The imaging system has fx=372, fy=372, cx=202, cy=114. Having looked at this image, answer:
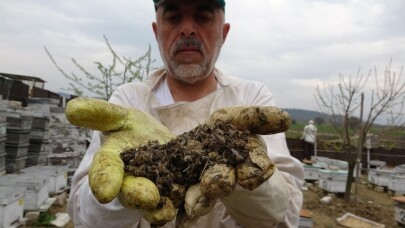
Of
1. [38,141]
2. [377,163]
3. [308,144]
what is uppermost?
[308,144]

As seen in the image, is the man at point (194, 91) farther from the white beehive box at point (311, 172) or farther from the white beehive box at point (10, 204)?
the white beehive box at point (311, 172)

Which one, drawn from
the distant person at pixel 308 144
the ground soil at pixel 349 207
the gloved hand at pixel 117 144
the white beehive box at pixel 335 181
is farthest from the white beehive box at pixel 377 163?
the gloved hand at pixel 117 144

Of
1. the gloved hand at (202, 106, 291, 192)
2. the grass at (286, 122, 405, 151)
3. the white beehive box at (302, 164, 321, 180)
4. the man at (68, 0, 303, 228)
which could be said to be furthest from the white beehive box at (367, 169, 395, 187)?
the gloved hand at (202, 106, 291, 192)

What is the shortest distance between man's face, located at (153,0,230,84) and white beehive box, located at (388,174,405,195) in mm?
11337

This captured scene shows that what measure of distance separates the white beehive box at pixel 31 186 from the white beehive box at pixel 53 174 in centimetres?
43

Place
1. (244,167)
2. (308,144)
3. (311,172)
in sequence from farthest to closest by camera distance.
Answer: (308,144), (311,172), (244,167)

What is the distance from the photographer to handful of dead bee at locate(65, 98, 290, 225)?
1.28 meters

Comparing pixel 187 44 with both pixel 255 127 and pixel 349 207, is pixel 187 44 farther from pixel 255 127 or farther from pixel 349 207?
pixel 349 207

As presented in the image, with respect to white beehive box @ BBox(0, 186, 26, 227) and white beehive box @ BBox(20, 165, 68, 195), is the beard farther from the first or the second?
white beehive box @ BBox(20, 165, 68, 195)

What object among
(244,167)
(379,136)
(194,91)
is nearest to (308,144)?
(379,136)

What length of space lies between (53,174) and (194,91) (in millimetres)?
5973

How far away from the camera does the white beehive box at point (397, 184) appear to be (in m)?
11.8

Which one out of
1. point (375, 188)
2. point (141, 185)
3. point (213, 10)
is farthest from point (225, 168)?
point (375, 188)

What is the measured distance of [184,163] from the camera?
1413 millimetres
